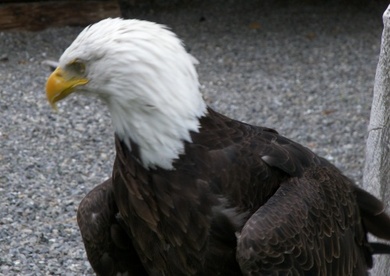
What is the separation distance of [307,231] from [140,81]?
821mm

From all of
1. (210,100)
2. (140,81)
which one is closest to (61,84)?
(140,81)

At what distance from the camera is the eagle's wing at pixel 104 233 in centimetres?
371

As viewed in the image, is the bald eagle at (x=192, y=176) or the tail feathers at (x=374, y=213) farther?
the tail feathers at (x=374, y=213)

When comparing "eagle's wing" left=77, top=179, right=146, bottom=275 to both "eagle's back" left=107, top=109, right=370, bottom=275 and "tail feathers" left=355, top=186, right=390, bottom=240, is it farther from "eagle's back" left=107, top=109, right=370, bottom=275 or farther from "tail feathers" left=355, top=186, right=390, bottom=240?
"tail feathers" left=355, top=186, right=390, bottom=240

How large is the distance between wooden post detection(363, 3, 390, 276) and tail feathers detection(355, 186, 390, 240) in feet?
0.95

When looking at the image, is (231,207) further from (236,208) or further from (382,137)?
(382,137)

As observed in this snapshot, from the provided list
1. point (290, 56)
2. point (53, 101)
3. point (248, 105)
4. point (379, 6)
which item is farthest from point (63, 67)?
point (379, 6)

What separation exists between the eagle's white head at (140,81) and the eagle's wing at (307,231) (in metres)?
0.41

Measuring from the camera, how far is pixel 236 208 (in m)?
3.39

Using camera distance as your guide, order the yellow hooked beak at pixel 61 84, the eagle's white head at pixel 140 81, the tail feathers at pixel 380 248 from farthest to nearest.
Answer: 1. the tail feathers at pixel 380 248
2. the yellow hooked beak at pixel 61 84
3. the eagle's white head at pixel 140 81

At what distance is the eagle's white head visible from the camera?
3.22 m

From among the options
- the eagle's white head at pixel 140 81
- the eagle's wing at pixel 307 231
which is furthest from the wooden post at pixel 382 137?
the eagle's white head at pixel 140 81

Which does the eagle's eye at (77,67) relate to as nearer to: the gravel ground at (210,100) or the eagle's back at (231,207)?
the eagle's back at (231,207)

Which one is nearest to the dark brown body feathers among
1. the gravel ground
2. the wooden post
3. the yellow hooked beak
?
the yellow hooked beak
